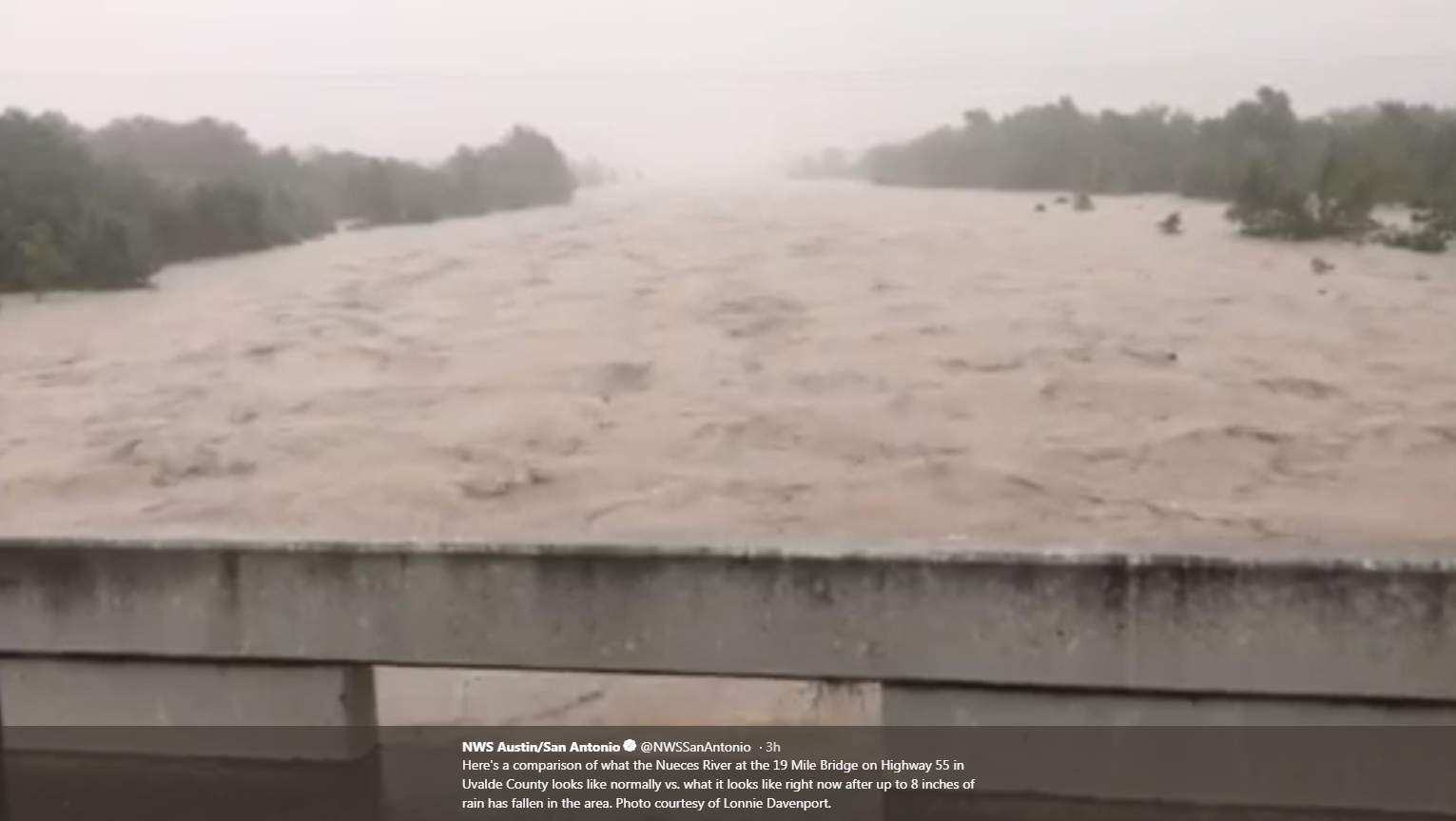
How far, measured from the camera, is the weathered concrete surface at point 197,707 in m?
2.39

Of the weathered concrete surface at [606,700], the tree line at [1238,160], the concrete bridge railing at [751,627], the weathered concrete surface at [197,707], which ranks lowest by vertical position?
the weathered concrete surface at [606,700]

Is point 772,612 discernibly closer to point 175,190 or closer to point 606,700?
point 606,700

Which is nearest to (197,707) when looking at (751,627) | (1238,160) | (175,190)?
(751,627)

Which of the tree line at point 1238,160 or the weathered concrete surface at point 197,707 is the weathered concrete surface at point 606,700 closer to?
the weathered concrete surface at point 197,707

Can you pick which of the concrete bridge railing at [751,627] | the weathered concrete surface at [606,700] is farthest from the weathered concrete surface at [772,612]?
the weathered concrete surface at [606,700]

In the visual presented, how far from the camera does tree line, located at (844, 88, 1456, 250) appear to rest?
301cm

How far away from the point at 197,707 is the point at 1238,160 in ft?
8.02

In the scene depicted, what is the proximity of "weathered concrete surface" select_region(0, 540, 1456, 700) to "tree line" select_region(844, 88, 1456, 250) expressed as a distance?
1.25 metres

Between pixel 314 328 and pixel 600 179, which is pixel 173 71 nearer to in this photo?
pixel 314 328

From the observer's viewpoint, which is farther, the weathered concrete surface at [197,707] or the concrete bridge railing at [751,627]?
the weathered concrete surface at [197,707]

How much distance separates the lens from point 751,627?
86.3 inches

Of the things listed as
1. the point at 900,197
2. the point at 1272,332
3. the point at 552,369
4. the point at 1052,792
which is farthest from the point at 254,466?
the point at 1272,332

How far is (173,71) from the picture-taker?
3445 mm

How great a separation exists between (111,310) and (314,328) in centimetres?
55
